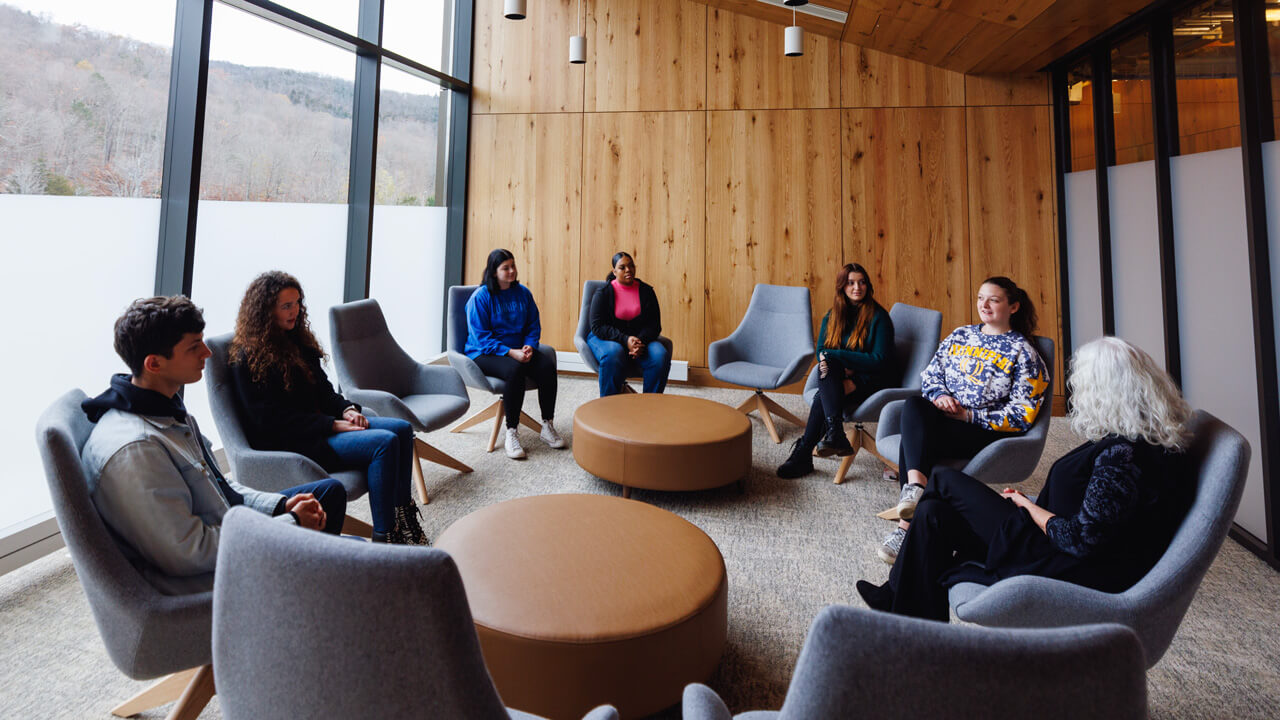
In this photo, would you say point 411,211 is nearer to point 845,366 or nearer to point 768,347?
point 768,347

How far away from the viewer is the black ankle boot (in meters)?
4.19

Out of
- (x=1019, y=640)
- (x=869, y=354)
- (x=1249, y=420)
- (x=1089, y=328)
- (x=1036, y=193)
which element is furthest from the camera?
(x=1036, y=193)

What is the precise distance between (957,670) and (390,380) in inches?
146

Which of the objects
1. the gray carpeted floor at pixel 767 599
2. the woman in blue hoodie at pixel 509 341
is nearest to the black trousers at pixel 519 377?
the woman in blue hoodie at pixel 509 341

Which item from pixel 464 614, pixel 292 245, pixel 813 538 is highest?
pixel 292 245

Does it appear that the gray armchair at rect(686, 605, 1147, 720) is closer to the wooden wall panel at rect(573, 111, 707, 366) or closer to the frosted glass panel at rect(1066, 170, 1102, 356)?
the frosted glass panel at rect(1066, 170, 1102, 356)

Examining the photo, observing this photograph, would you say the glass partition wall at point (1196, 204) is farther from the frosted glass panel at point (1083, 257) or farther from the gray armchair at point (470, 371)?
the gray armchair at point (470, 371)

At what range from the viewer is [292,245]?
184 inches

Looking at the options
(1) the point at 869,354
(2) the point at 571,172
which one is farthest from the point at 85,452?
(2) the point at 571,172

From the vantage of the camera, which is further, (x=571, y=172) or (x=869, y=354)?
(x=571, y=172)

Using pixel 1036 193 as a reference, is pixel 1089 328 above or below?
below

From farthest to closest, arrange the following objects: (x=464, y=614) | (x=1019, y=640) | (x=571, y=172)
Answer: (x=571, y=172) → (x=464, y=614) → (x=1019, y=640)

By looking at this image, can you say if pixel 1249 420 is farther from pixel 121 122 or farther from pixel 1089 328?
pixel 121 122

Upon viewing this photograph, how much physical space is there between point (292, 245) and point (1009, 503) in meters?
4.54
